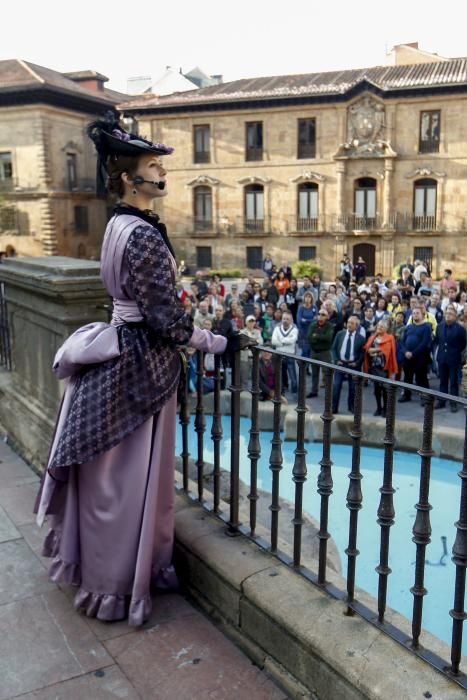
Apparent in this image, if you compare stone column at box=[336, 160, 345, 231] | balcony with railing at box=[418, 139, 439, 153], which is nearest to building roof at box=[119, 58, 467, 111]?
balcony with railing at box=[418, 139, 439, 153]

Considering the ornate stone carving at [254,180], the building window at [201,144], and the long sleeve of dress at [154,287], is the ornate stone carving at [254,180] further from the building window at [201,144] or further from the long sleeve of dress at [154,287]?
the long sleeve of dress at [154,287]

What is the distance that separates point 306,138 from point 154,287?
32241 millimetres

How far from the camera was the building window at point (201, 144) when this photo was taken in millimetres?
34594

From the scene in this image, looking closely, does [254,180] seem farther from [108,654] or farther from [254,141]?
Result: [108,654]

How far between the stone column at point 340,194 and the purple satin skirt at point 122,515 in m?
31.0

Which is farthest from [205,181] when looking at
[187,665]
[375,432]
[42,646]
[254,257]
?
[187,665]

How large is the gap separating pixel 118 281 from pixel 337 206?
31257 millimetres

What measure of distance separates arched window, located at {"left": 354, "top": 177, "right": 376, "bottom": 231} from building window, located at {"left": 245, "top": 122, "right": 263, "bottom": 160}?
497 cm

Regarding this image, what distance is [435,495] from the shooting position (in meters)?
8.95

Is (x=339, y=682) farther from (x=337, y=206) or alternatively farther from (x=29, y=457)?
(x=337, y=206)

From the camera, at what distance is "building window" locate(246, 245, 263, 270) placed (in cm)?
3484

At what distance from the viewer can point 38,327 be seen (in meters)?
4.41

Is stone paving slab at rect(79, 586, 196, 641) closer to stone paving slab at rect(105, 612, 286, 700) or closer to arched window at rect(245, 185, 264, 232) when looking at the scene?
stone paving slab at rect(105, 612, 286, 700)

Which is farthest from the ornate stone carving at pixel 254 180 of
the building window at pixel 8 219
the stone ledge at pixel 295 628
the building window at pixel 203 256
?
the stone ledge at pixel 295 628
